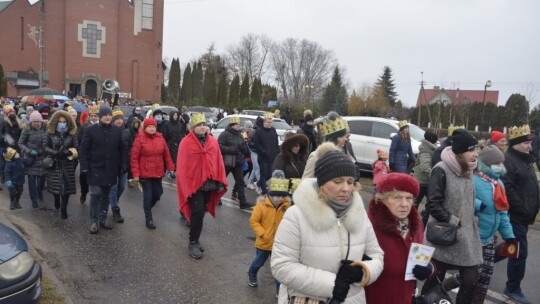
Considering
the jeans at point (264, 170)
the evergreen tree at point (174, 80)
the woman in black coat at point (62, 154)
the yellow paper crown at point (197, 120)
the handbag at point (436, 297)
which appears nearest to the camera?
the handbag at point (436, 297)

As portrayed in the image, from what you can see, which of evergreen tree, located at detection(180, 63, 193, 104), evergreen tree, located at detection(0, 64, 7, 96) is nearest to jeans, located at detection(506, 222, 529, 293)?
evergreen tree, located at detection(0, 64, 7, 96)

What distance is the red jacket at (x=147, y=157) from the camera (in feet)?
23.5

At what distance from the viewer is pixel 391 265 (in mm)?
2998

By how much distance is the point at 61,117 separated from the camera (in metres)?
7.89

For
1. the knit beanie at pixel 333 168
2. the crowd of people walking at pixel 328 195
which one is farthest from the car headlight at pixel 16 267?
the knit beanie at pixel 333 168

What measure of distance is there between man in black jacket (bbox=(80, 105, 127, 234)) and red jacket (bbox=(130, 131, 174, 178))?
31 centimetres

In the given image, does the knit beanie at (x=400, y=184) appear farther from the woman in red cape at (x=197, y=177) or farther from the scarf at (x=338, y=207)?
the woman in red cape at (x=197, y=177)

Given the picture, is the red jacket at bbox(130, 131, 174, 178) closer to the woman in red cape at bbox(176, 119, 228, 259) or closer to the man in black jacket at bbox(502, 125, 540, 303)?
the woman in red cape at bbox(176, 119, 228, 259)

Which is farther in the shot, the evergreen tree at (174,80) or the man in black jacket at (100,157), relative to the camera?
the evergreen tree at (174,80)

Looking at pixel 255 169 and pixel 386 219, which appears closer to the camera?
pixel 386 219

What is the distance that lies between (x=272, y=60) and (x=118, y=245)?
81.9 m

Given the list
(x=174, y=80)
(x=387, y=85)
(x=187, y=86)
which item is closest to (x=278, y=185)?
(x=174, y=80)

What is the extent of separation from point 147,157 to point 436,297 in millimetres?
5146

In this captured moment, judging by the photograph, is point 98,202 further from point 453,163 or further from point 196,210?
point 453,163
